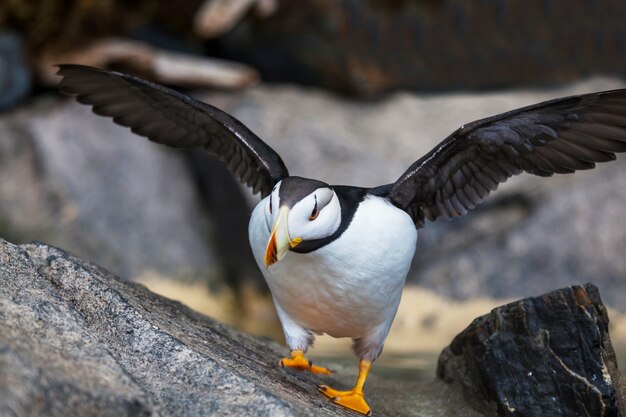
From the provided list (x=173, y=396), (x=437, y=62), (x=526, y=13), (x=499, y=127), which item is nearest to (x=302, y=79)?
(x=437, y=62)

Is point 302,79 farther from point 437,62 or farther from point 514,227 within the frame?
point 514,227

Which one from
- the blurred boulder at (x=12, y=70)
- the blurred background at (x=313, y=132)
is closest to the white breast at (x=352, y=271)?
the blurred background at (x=313, y=132)

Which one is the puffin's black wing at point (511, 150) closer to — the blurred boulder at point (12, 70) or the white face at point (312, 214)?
the white face at point (312, 214)

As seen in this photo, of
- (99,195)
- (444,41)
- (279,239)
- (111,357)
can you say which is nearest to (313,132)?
(444,41)

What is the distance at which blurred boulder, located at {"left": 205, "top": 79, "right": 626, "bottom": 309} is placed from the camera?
25.9 feet

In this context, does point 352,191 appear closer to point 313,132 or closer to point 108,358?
point 108,358

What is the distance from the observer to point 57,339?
2939 mm

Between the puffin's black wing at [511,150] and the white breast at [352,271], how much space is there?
1.33 feet

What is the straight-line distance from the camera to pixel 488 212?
8156 millimetres

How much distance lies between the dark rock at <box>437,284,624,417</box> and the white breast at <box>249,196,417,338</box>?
582 mm

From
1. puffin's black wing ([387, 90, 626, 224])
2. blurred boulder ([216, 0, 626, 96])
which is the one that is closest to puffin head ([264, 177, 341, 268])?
puffin's black wing ([387, 90, 626, 224])

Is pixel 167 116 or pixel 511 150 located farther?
pixel 167 116

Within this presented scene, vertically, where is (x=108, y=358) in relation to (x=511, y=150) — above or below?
below

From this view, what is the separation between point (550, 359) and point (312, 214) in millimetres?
1392
